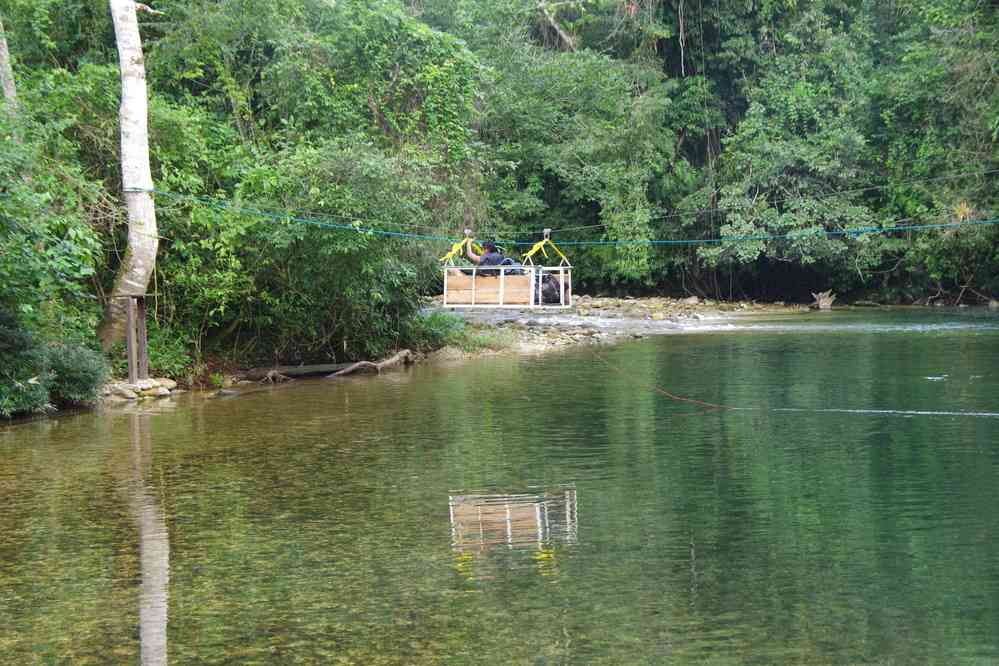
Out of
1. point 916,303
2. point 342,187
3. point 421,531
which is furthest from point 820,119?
point 421,531

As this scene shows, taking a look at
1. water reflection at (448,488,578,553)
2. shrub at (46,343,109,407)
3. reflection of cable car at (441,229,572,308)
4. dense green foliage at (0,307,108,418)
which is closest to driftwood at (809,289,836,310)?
reflection of cable car at (441,229,572,308)

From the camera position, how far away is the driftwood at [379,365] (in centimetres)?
2323

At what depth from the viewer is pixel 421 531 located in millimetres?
9438

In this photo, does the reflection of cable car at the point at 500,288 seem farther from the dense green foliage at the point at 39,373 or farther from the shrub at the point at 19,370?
the shrub at the point at 19,370

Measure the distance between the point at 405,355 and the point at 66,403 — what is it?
8.79 metres

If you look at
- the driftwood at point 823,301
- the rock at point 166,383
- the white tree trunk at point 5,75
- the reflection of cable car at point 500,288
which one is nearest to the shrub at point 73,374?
the rock at point 166,383

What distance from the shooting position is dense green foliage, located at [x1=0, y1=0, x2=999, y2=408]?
20359 millimetres

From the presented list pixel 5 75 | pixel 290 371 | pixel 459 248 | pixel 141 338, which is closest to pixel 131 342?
pixel 141 338

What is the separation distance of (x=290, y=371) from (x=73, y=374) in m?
5.72

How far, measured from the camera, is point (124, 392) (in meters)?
18.8

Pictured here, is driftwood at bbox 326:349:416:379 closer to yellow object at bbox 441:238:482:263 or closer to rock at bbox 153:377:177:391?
yellow object at bbox 441:238:482:263

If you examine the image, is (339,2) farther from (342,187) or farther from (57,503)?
(57,503)

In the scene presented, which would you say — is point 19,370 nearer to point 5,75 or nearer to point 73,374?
point 73,374

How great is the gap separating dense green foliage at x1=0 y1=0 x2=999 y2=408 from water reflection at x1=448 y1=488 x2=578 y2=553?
804 cm
